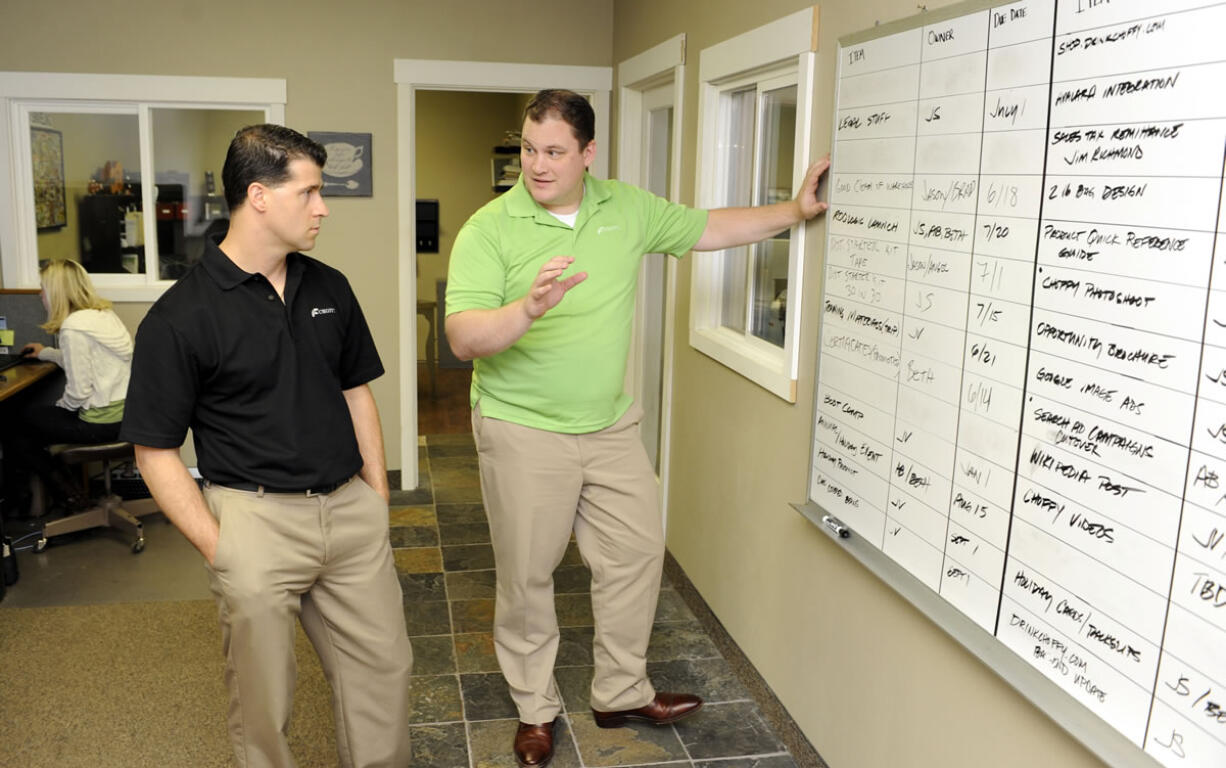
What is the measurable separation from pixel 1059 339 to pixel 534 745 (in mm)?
1849

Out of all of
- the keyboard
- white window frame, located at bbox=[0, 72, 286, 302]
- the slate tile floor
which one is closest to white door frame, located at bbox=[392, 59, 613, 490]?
white window frame, located at bbox=[0, 72, 286, 302]

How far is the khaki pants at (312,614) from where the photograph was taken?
7.18 feet

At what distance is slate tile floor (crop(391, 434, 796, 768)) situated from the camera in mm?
2984

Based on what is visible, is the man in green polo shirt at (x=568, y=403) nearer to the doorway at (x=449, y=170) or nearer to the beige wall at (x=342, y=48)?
the beige wall at (x=342, y=48)

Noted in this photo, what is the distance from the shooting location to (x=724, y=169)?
3762 millimetres

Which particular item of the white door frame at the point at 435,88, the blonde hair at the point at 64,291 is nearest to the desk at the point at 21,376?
the blonde hair at the point at 64,291

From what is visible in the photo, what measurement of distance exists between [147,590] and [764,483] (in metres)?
2.57

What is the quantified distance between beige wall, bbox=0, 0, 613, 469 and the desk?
548mm

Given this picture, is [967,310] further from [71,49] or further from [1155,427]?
[71,49]

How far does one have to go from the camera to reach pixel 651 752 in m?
2.99

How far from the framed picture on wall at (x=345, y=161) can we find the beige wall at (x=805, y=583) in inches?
65.9

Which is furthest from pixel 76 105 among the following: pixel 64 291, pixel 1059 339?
pixel 1059 339

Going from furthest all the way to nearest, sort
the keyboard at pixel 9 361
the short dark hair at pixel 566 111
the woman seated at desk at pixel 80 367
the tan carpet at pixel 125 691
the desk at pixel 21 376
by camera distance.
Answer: the keyboard at pixel 9 361
the woman seated at desk at pixel 80 367
the desk at pixel 21 376
the tan carpet at pixel 125 691
the short dark hair at pixel 566 111

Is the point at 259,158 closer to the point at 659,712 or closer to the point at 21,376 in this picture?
the point at 659,712
